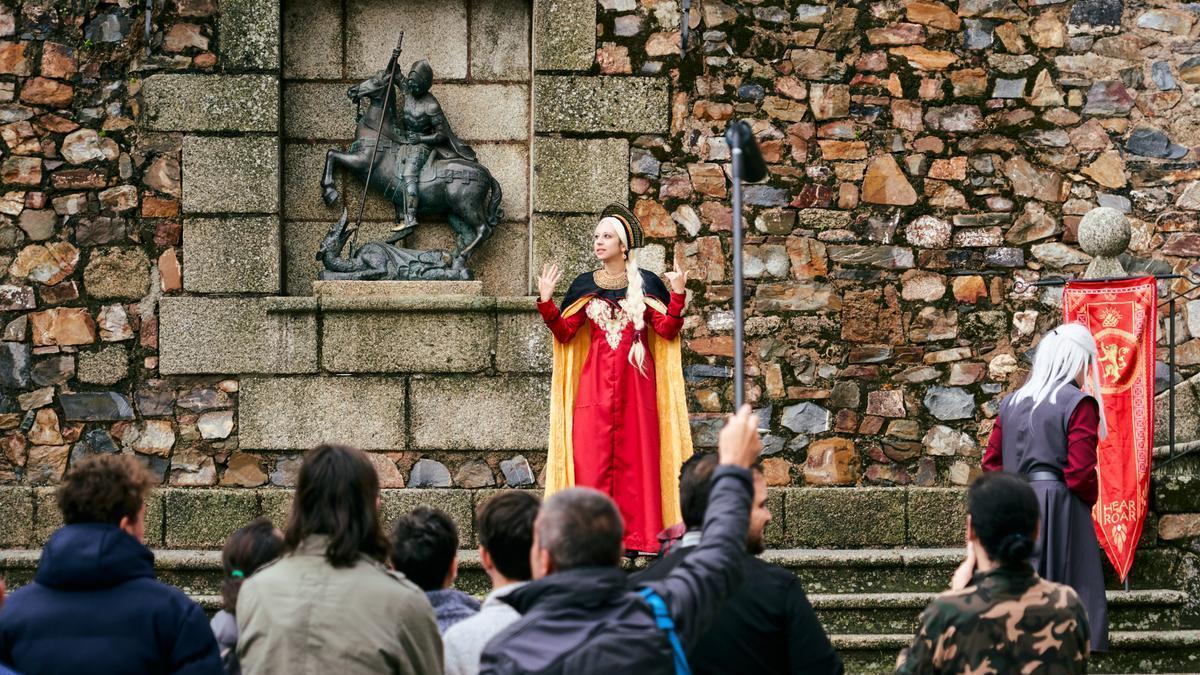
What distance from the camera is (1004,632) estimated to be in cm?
319

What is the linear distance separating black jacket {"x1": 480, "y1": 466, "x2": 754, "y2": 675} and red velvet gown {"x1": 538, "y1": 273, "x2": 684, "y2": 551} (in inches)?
134

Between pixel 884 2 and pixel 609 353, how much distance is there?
2661 mm

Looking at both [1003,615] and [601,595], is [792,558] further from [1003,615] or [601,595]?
[601,595]

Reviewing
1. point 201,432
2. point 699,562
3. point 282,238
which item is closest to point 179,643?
point 699,562

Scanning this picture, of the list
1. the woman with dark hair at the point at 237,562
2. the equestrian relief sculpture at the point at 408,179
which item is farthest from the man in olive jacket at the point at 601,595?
the equestrian relief sculpture at the point at 408,179

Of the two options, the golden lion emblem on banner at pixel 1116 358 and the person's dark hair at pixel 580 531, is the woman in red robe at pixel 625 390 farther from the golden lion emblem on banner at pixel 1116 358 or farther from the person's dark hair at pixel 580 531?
the person's dark hair at pixel 580 531

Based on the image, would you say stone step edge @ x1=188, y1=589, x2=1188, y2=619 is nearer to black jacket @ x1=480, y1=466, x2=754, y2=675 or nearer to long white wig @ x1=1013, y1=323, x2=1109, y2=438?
long white wig @ x1=1013, y1=323, x2=1109, y2=438

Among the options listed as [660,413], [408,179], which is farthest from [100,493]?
[408,179]

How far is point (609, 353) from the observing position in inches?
247

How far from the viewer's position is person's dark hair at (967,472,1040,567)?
10.7 feet

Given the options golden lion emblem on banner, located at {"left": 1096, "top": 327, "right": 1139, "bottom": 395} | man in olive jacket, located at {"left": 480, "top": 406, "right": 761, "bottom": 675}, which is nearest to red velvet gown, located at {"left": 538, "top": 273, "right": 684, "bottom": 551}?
golden lion emblem on banner, located at {"left": 1096, "top": 327, "right": 1139, "bottom": 395}

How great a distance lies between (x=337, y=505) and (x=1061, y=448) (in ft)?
10.1

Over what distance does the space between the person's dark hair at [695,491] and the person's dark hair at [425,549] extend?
58 centimetres

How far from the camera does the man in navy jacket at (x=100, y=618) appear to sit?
3.19 meters
